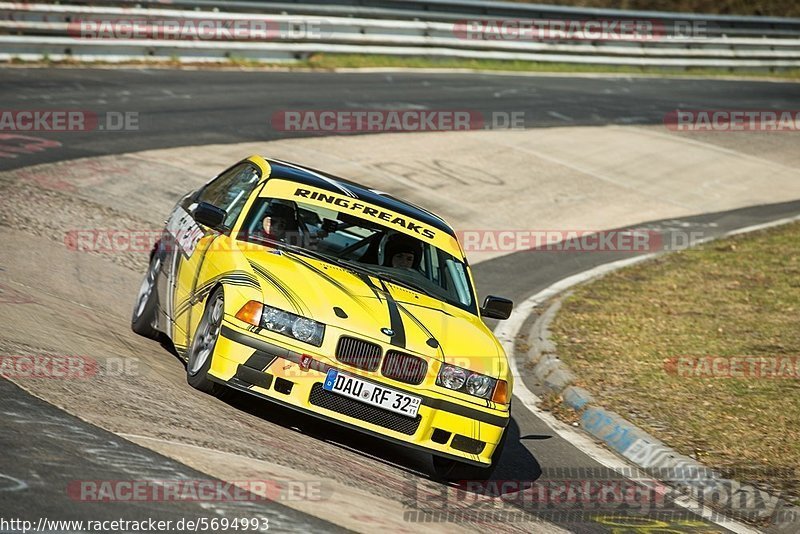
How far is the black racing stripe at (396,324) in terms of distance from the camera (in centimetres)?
700

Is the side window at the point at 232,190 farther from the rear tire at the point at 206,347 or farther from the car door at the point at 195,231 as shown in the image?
the rear tire at the point at 206,347

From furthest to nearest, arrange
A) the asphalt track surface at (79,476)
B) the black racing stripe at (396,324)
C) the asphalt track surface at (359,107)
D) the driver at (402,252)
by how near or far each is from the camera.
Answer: the driver at (402,252) → the black racing stripe at (396,324) → the asphalt track surface at (359,107) → the asphalt track surface at (79,476)

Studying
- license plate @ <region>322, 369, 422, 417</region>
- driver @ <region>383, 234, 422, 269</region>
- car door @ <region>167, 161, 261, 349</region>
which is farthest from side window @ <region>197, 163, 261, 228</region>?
license plate @ <region>322, 369, 422, 417</region>

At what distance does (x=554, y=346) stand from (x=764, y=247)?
6361 mm

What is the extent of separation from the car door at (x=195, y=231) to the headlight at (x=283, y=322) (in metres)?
0.83

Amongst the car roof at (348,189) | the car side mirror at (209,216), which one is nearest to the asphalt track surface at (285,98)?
the car roof at (348,189)

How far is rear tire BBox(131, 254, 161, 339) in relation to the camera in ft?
29.2

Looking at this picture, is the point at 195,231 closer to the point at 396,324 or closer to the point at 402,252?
the point at 402,252

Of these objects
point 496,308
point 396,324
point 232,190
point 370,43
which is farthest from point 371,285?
point 370,43

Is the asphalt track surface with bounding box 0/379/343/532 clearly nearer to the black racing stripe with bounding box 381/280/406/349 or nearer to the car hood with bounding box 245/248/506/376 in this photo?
the car hood with bounding box 245/248/506/376

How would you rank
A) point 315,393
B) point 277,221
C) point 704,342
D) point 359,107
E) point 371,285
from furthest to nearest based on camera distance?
point 359,107 → point 704,342 → point 277,221 → point 371,285 → point 315,393

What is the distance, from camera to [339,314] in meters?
7.05

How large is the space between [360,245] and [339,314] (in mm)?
1414

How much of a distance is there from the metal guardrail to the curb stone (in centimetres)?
1362
